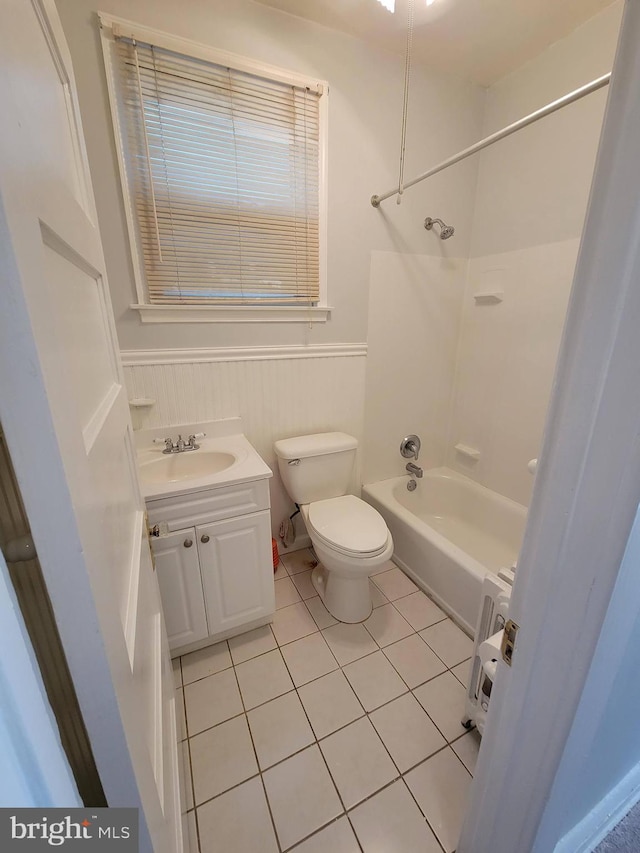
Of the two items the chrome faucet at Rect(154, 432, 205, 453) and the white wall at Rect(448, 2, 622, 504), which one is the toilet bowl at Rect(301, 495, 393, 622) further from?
the white wall at Rect(448, 2, 622, 504)

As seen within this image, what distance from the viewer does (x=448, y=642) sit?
1521 mm

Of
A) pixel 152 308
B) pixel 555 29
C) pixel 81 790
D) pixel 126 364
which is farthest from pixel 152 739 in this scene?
pixel 555 29

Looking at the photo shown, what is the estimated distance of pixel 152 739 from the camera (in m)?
0.63

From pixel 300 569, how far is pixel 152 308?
155cm

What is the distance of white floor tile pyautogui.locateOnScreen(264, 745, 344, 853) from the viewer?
0.96 metres

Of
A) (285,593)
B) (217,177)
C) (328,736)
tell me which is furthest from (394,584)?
(217,177)

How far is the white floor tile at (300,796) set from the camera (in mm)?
963

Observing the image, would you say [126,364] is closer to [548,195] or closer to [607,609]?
[607,609]

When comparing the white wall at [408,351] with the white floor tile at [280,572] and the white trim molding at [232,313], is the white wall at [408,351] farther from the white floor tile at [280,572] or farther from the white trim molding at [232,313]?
the white floor tile at [280,572]

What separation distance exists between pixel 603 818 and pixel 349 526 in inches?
42.6

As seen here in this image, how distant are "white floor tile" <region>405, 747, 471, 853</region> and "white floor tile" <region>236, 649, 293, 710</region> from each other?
0.51 m

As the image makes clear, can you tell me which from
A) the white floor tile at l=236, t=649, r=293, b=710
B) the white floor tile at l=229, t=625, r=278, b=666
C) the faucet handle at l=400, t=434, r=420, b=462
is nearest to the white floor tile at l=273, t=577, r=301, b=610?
the white floor tile at l=229, t=625, r=278, b=666

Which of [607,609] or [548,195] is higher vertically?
[548,195]

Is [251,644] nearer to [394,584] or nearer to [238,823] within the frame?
[238,823]
